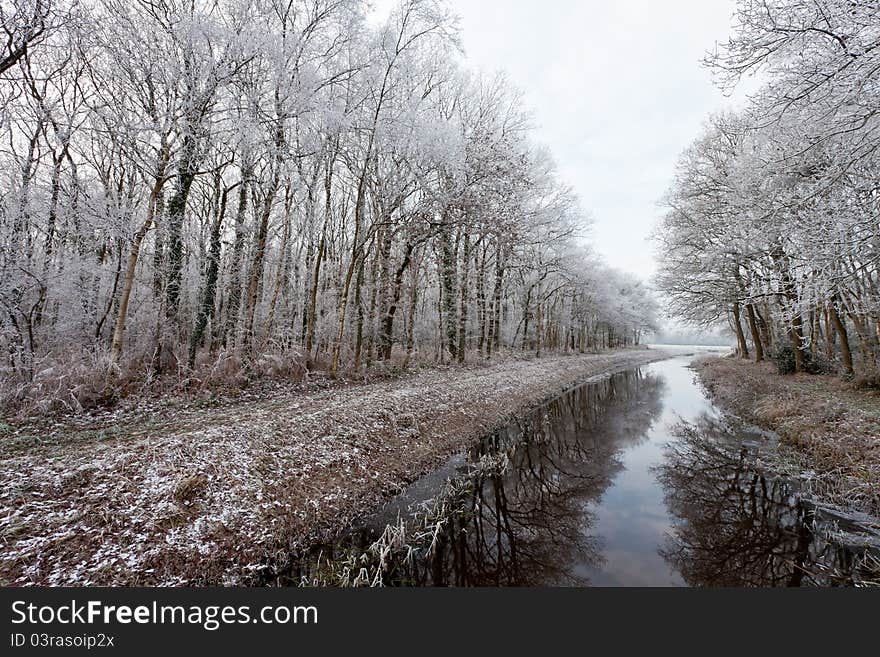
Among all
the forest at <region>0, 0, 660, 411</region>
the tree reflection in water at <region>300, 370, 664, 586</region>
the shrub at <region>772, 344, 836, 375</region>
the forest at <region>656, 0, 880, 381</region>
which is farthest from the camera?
the shrub at <region>772, 344, 836, 375</region>

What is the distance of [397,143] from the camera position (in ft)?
44.4

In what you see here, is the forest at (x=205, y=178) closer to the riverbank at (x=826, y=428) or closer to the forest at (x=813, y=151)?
the forest at (x=813, y=151)

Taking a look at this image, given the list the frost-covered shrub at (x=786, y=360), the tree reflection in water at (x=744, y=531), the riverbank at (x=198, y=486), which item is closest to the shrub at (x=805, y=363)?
the frost-covered shrub at (x=786, y=360)

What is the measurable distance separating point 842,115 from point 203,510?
12346mm

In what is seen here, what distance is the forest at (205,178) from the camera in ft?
27.8

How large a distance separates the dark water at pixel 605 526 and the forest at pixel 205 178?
496 cm

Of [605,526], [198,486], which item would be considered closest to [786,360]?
[605,526]

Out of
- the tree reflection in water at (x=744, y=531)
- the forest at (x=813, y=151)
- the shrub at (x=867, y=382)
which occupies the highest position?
the forest at (x=813, y=151)

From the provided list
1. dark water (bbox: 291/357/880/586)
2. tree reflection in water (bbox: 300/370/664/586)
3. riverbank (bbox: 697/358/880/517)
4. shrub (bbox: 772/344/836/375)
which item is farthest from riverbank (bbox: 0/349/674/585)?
shrub (bbox: 772/344/836/375)

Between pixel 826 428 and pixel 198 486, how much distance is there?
12.4 metres

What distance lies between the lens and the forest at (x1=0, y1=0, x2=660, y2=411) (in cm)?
848

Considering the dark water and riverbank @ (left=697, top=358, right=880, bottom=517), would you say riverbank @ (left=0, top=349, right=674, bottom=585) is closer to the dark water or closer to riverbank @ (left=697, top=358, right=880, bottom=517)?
the dark water

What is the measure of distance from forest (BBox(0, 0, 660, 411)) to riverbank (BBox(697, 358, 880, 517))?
2.77 metres

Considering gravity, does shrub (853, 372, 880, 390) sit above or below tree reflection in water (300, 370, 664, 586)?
above
